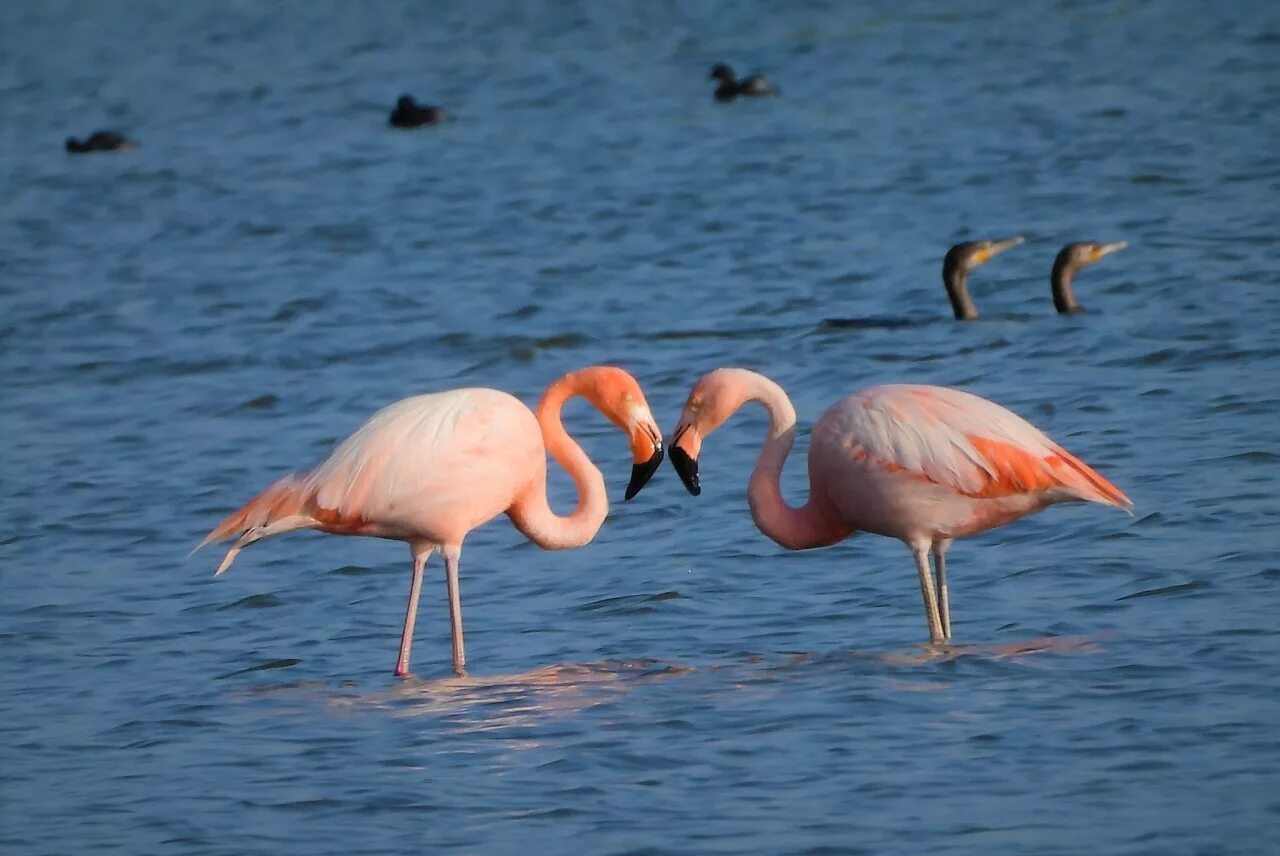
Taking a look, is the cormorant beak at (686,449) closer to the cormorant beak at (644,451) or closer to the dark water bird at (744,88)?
the cormorant beak at (644,451)

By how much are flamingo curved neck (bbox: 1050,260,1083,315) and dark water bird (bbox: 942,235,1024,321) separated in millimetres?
491

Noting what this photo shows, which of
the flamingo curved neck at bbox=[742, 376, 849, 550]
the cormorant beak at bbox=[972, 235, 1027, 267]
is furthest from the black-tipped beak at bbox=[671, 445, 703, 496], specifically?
the cormorant beak at bbox=[972, 235, 1027, 267]

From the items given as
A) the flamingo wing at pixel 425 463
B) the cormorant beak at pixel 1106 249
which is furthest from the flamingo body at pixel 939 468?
the cormorant beak at pixel 1106 249

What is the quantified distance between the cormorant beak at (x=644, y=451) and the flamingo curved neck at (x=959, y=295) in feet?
19.0

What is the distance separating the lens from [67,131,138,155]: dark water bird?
834 inches

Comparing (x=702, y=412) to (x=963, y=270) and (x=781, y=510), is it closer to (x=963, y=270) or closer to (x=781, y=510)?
(x=781, y=510)

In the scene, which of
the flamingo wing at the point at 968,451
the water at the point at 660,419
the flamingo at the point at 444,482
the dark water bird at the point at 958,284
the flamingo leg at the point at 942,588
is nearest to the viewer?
the water at the point at 660,419

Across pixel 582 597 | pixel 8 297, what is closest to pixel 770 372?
pixel 582 597

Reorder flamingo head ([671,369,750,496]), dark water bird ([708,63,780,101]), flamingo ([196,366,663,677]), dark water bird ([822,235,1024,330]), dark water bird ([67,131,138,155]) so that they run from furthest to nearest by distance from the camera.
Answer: dark water bird ([708,63,780,101]) → dark water bird ([67,131,138,155]) → dark water bird ([822,235,1024,330]) → flamingo head ([671,369,750,496]) → flamingo ([196,366,663,677])

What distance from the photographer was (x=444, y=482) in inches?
293

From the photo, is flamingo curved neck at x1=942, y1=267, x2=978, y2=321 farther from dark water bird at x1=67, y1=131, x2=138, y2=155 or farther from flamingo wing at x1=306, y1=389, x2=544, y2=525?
dark water bird at x1=67, y1=131, x2=138, y2=155

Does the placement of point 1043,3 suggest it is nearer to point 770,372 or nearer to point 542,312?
point 542,312

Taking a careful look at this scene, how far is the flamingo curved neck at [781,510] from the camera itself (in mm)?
7605

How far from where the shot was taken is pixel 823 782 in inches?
232
